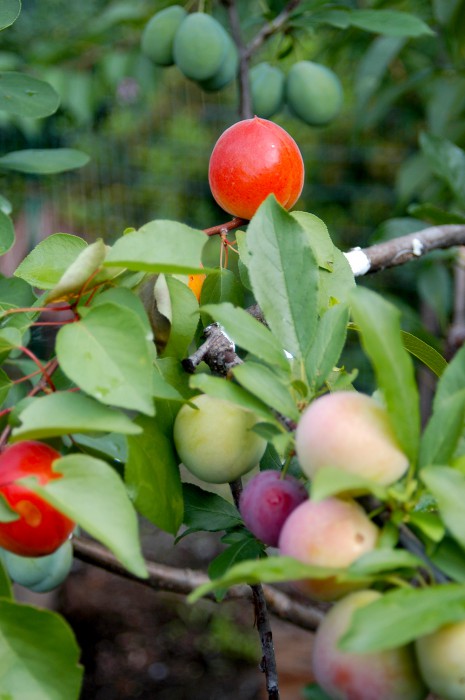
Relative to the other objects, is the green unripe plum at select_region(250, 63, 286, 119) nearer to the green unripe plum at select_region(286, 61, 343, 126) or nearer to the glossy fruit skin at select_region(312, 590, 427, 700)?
the green unripe plum at select_region(286, 61, 343, 126)

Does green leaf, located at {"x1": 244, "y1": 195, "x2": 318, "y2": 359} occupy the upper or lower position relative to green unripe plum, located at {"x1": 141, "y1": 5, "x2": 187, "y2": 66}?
upper

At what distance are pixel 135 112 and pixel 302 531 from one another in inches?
94.4

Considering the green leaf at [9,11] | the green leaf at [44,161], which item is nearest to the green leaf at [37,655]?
the green leaf at [9,11]

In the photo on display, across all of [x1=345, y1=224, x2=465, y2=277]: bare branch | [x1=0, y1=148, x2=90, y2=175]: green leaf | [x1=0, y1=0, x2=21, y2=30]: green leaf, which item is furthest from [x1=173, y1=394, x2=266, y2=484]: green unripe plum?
[x1=0, y1=148, x2=90, y2=175]: green leaf

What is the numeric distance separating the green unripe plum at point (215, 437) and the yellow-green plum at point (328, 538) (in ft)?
0.31

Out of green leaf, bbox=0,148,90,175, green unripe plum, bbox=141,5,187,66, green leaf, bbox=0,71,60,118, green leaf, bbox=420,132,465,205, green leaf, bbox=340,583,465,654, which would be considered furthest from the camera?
green unripe plum, bbox=141,5,187,66

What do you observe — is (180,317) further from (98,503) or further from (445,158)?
(445,158)

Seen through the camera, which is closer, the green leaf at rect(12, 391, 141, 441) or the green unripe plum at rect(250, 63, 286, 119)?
the green leaf at rect(12, 391, 141, 441)

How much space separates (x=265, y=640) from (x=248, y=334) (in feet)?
0.95

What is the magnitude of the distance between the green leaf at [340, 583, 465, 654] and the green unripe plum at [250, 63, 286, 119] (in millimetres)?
1191

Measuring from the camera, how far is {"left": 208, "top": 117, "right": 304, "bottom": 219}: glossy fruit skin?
543 millimetres

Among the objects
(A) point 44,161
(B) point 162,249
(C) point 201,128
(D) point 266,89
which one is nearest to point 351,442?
(B) point 162,249

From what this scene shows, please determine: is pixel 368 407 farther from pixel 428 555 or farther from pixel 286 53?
pixel 286 53

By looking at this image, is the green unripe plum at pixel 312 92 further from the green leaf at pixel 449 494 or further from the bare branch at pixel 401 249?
the green leaf at pixel 449 494
